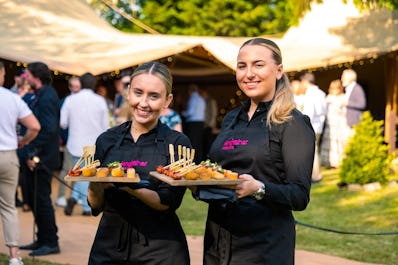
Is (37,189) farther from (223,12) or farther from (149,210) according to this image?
(223,12)

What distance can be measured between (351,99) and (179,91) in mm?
8734

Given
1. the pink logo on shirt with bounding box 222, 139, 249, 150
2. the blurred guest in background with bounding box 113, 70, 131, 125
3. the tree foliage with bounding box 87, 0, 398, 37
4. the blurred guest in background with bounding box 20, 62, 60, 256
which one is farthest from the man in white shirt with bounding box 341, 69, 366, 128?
the tree foliage with bounding box 87, 0, 398, 37

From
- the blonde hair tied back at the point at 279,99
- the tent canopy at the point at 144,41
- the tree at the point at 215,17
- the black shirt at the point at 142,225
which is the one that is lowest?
the black shirt at the point at 142,225

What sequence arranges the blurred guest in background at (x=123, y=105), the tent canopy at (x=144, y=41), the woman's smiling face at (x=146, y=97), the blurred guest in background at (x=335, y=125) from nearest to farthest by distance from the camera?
the woman's smiling face at (x=146, y=97), the blurred guest in background at (x=123, y=105), the tent canopy at (x=144, y=41), the blurred guest in background at (x=335, y=125)

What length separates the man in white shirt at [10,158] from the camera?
6680 millimetres

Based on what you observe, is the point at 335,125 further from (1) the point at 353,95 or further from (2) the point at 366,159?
(2) the point at 366,159

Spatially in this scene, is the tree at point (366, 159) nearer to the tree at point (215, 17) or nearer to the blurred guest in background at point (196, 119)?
the blurred guest in background at point (196, 119)

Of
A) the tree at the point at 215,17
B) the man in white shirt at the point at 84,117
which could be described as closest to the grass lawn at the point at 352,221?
the man in white shirt at the point at 84,117

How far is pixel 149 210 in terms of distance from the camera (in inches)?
134

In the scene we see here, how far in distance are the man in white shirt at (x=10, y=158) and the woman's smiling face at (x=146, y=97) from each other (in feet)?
11.2

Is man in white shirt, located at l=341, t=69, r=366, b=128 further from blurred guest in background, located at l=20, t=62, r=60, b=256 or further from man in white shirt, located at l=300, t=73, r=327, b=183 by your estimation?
blurred guest in background, located at l=20, t=62, r=60, b=256

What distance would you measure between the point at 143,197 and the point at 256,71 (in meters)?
0.76

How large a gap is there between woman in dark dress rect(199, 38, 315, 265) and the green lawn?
4.30 m

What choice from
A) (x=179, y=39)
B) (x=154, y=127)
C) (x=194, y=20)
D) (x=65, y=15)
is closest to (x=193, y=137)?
(x=179, y=39)
